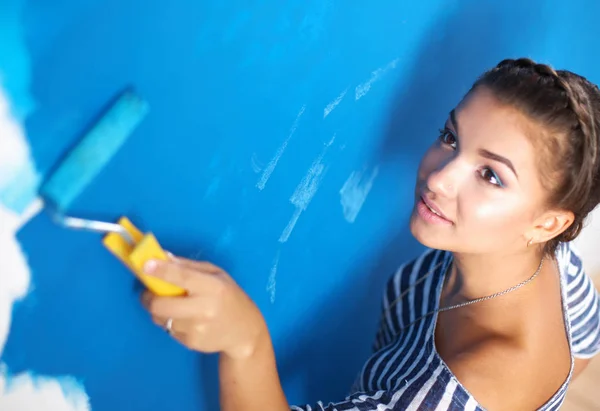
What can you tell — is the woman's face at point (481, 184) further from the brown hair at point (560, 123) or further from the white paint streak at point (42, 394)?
the white paint streak at point (42, 394)

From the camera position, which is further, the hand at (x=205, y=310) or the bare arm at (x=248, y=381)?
the bare arm at (x=248, y=381)

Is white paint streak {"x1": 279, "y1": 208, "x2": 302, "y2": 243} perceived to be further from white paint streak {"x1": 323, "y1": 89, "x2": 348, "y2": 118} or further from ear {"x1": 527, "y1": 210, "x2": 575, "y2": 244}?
ear {"x1": 527, "y1": 210, "x2": 575, "y2": 244}

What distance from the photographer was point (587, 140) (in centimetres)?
74

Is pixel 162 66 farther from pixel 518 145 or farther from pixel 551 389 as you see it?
pixel 551 389

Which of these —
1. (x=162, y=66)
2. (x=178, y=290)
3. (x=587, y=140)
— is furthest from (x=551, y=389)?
(x=162, y=66)

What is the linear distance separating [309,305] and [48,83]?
1.96 feet

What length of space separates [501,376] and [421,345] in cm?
14

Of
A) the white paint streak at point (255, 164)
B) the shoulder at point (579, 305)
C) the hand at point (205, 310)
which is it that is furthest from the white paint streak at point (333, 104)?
the shoulder at point (579, 305)

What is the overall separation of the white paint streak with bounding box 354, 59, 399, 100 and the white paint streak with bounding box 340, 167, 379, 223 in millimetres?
134

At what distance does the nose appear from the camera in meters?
0.77

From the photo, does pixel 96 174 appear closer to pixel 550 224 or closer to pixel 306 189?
pixel 306 189

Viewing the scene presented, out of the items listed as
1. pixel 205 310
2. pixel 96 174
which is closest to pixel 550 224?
pixel 205 310

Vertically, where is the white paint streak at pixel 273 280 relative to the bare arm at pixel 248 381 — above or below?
above

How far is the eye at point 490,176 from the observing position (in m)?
0.75
